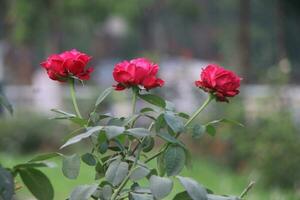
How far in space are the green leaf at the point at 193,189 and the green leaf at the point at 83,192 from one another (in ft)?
0.61

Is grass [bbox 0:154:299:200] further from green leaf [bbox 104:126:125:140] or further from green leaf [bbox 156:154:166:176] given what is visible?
green leaf [bbox 104:126:125:140]

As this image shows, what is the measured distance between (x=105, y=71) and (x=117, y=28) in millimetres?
2862

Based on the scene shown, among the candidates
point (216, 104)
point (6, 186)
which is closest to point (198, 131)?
point (6, 186)

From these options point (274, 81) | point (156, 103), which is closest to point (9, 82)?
point (274, 81)

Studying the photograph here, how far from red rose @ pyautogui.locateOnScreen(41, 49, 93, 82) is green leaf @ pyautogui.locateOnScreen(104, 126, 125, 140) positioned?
8.2 inches

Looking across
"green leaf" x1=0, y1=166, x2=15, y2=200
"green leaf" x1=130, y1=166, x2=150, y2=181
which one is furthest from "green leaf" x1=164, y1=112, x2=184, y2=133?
"green leaf" x1=0, y1=166, x2=15, y2=200

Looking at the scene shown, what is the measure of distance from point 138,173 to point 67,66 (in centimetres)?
31

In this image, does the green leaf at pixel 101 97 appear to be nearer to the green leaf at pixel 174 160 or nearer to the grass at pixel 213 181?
the green leaf at pixel 174 160

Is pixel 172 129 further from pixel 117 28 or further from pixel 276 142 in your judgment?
pixel 117 28

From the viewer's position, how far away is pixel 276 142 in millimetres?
8430

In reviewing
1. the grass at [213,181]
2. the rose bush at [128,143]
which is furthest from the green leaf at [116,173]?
the grass at [213,181]

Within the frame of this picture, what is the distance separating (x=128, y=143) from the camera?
1875 millimetres

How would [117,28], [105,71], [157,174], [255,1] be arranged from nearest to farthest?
[157,174] → [255,1] → [105,71] → [117,28]

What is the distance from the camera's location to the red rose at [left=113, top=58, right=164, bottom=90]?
1.79 meters
